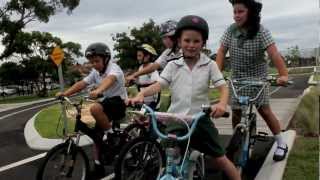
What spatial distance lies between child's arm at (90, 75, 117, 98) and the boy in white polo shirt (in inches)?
61.1

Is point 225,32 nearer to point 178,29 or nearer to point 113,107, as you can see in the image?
point 113,107

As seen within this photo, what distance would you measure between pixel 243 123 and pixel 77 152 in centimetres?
190

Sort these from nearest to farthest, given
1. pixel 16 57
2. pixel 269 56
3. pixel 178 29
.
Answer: pixel 178 29, pixel 269 56, pixel 16 57

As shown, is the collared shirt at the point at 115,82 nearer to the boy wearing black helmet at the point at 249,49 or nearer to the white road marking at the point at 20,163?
the boy wearing black helmet at the point at 249,49

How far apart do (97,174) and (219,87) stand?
3.03 m

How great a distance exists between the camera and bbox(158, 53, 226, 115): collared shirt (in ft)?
14.4

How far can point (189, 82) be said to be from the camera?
4418mm

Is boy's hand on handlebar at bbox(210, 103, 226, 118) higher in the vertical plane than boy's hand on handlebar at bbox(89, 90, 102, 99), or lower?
lower

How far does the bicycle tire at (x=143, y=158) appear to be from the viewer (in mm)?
5324

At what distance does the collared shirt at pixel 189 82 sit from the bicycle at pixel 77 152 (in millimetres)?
1806

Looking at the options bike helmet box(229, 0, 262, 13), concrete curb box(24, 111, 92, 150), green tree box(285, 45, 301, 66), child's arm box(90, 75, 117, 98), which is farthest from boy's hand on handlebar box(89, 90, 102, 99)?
green tree box(285, 45, 301, 66)

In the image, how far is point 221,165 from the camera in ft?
14.7

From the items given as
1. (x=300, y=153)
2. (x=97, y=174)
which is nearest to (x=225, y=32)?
(x=300, y=153)

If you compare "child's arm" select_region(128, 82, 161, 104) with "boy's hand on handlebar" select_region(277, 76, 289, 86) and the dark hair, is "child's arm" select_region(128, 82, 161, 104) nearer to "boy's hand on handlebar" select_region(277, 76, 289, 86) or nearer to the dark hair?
"boy's hand on handlebar" select_region(277, 76, 289, 86)
